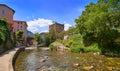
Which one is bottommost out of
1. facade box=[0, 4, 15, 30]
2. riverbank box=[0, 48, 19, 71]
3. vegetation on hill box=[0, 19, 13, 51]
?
riverbank box=[0, 48, 19, 71]

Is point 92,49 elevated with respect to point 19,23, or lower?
lower

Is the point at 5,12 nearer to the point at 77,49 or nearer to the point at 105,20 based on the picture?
the point at 77,49

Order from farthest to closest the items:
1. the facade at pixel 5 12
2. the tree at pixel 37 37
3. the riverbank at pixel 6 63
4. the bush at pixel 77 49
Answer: the tree at pixel 37 37
the facade at pixel 5 12
the bush at pixel 77 49
the riverbank at pixel 6 63

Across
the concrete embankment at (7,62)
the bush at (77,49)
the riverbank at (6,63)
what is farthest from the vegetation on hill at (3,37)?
the bush at (77,49)

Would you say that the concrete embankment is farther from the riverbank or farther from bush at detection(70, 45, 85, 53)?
bush at detection(70, 45, 85, 53)

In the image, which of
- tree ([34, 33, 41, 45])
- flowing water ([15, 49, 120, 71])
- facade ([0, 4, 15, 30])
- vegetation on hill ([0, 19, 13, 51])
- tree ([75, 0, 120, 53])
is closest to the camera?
flowing water ([15, 49, 120, 71])

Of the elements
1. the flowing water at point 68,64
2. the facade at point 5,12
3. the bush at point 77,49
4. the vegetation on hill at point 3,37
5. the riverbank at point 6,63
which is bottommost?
the flowing water at point 68,64

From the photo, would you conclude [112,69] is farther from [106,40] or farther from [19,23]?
[19,23]

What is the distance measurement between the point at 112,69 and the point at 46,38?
49154 millimetres

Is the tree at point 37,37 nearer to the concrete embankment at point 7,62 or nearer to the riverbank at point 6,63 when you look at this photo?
the concrete embankment at point 7,62

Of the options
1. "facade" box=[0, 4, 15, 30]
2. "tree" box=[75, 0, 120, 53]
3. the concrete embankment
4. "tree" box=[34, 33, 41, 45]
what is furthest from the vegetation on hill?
"tree" box=[34, 33, 41, 45]

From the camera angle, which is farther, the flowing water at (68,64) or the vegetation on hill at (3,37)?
the vegetation on hill at (3,37)

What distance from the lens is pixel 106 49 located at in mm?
32844

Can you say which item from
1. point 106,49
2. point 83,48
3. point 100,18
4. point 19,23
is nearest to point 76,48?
point 83,48
